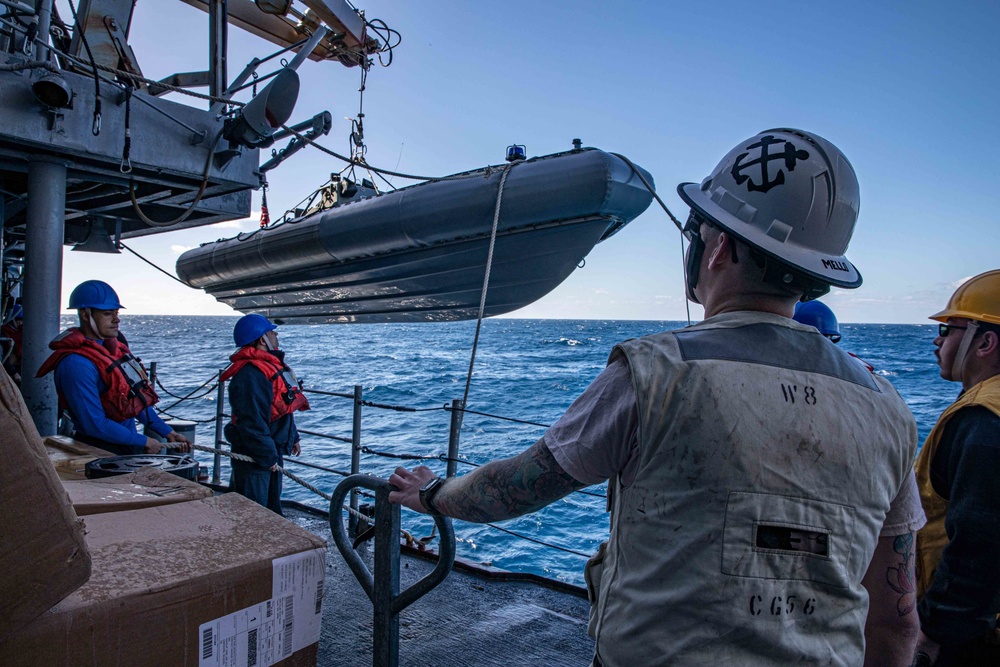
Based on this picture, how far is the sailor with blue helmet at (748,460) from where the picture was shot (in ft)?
2.63

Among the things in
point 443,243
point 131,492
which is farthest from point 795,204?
point 443,243

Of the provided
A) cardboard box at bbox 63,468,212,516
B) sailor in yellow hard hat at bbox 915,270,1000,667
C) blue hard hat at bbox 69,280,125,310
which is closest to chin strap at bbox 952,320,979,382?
sailor in yellow hard hat at bbox 915,270,1000,667

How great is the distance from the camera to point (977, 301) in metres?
1.51

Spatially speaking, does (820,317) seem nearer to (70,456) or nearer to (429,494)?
(429,494)

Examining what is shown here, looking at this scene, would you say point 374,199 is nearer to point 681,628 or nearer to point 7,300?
point 681,628

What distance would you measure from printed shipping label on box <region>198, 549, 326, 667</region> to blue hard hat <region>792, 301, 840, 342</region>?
2.35 m

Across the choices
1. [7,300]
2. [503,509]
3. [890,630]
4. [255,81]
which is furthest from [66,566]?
[7,300]

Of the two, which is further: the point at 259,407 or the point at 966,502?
the point at 259,407

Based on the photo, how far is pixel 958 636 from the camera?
1268mm

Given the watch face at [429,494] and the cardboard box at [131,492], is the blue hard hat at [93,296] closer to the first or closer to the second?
the cardboard box at [131,492]

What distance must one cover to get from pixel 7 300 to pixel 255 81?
550cm

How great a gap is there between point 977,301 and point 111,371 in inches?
141

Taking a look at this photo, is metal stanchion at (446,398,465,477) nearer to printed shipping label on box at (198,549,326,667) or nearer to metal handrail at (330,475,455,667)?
metal handrail at (330,475,455,667)

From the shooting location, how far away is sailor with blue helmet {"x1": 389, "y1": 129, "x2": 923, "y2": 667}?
80cm
